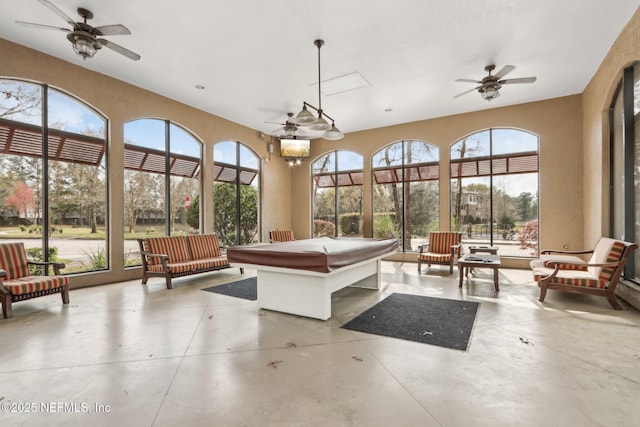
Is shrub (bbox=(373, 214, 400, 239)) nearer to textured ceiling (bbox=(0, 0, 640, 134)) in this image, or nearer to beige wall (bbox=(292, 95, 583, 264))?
beige wall (bbox=(292, 95, 583, 264))

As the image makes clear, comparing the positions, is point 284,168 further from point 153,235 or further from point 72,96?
point 72,96

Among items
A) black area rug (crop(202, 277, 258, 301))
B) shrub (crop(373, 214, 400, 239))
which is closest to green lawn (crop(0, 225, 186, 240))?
black area rug (crop(202, 277, 258, 301))

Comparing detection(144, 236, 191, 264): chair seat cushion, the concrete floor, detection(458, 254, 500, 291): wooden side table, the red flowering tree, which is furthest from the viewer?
the red flowering tree

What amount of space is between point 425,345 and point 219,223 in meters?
6.79

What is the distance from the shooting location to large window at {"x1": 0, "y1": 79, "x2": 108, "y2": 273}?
488 cm

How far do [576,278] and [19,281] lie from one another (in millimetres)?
7713

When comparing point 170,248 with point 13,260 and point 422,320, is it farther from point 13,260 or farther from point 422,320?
point 422,320

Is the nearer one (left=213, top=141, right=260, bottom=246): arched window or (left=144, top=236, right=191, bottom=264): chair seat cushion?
(left=144, top=236, right=191, bottom=264): chair seat cushion

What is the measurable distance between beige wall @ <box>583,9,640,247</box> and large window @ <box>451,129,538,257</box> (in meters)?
1.05

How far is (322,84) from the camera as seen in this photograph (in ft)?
20.0

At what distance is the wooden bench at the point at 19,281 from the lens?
12.5ft

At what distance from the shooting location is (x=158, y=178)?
6.83 m

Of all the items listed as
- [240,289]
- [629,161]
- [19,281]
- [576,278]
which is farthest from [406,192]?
[19,281]

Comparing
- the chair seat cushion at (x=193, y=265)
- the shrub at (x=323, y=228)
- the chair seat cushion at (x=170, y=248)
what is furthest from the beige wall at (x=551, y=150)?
the chair seat cushion at (x=170, y=248)
